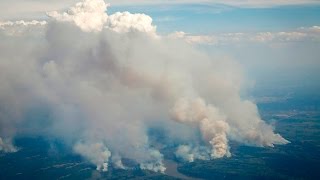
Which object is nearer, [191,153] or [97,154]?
[97,154]

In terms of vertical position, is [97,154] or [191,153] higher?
[191,153]

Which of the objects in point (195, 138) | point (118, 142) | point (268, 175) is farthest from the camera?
point (195, 138)

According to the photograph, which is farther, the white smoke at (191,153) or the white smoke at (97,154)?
the white smoke at (191,153)

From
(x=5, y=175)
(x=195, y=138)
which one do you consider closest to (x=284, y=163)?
(x=195, y=138)

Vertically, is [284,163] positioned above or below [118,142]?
below

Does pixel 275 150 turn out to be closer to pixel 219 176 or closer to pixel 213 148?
pixel 213 148

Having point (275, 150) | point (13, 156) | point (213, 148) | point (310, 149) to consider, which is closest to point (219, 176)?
point (213, 148)

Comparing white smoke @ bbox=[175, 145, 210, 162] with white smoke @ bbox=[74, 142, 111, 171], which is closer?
white smoke @ bbox=[74, 142, 111, 171]

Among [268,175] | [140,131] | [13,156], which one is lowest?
[268,175]

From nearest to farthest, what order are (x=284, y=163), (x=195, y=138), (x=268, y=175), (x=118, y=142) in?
(x=268, y=175) < (x=284, y=163) < (x=118, y=142) < (x=195, y=138)

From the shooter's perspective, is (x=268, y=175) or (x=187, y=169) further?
(x=187, y=169)
